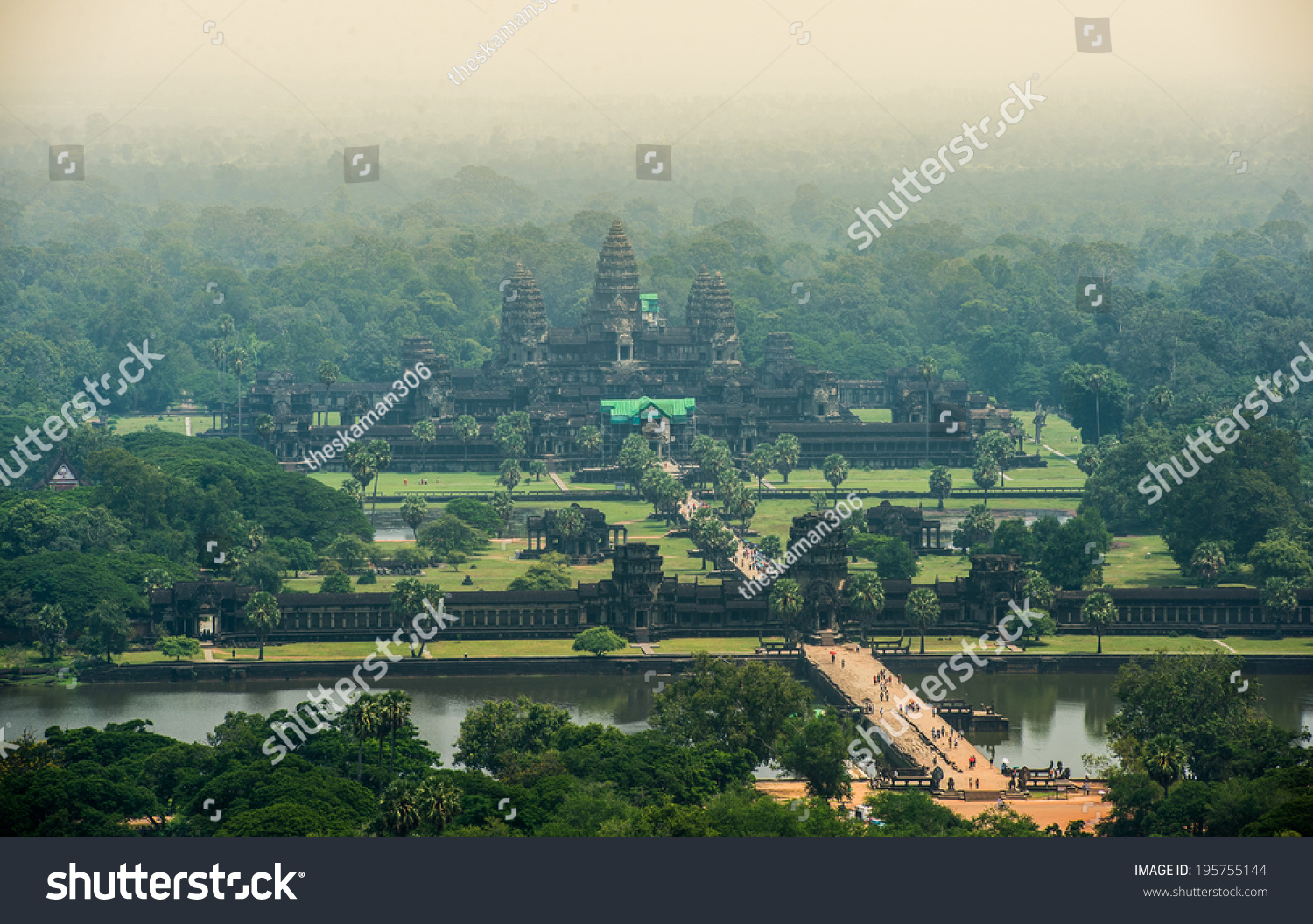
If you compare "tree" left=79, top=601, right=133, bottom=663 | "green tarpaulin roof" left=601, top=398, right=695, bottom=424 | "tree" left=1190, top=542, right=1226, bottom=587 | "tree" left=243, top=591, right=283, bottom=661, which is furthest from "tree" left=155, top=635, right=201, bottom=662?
"green tarpaulin roof" left=601, top=398, right=695, bottom=424

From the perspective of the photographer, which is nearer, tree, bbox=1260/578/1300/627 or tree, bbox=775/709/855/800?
tree, bbox=775/709/855/800

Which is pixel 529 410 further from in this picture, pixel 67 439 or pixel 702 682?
pixel 702 682

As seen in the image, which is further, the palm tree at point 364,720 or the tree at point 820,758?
the tree at point 820,758

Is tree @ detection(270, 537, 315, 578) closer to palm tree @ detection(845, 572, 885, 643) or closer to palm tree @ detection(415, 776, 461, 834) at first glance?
palm tree @ detection(845, 572, 885, 643)

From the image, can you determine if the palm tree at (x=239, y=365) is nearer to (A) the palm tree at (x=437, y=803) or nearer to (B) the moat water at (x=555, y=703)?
(B) the moat water at (x=555, y=703)

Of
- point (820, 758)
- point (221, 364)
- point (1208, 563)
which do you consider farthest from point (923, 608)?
point (221, 364)

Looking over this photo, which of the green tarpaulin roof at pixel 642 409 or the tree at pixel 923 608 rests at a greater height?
the green tarpaulin roof at pixel 642 409

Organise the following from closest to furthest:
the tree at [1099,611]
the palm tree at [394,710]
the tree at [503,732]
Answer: the palm tree at [394,710], the tree at [503,732], the tree at [1099,611]

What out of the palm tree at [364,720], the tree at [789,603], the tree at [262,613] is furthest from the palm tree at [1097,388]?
the palm tree at [364,720]
